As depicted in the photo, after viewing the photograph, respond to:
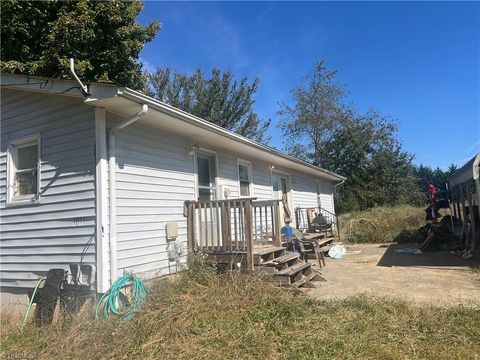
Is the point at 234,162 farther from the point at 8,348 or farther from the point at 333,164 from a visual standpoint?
the point at 333,164

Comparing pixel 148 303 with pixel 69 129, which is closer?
pixel 148 303

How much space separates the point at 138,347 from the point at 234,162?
5.88 metres

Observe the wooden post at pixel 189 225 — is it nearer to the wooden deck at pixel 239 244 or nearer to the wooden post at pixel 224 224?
the wooden deck at pixel 239 244

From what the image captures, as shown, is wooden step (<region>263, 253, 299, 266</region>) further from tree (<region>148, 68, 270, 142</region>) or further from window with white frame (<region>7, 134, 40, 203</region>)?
tree (<region>148, 68, 270, 142</region>)

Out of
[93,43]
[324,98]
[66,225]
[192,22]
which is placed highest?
[324,98]

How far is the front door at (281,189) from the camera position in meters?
12.3

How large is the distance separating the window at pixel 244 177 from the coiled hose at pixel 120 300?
4718 millimetres

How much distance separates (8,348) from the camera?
4500mm

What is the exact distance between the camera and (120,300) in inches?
203

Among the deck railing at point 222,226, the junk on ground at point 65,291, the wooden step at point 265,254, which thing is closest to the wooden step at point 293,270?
the wooden step at point 265,254

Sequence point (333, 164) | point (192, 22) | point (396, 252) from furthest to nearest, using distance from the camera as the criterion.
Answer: point (333, 164) < point (396, 252) < point (192, 22)

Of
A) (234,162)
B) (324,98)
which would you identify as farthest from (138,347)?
(324,98)

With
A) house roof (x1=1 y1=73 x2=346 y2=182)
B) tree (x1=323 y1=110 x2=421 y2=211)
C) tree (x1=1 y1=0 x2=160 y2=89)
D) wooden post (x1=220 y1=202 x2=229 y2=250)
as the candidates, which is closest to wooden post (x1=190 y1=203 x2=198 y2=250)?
wooden post (x1=220 y1=202 x2=229 y2=250)

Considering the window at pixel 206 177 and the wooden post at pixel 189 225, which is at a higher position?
the window at pixel 206 177
